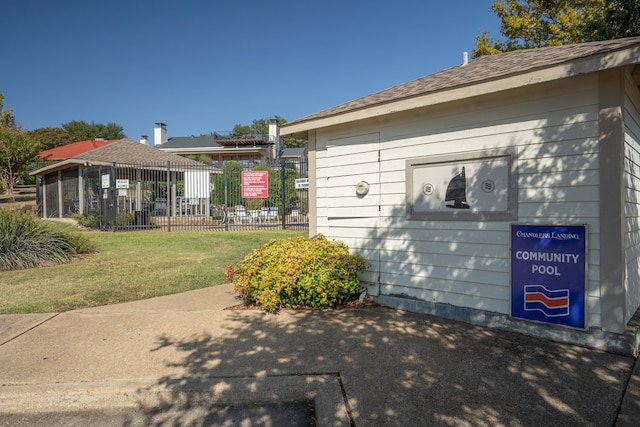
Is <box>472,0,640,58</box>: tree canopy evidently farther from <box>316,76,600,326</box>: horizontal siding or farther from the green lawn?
the green lawn

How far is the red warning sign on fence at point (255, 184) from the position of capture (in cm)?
1683

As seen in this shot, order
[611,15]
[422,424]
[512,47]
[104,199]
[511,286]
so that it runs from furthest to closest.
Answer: [512,47]
[104,199]
[611,15]
[511,286]
[422,424]

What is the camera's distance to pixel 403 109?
201 inches

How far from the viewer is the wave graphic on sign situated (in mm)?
4066

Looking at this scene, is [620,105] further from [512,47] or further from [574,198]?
[512,47]

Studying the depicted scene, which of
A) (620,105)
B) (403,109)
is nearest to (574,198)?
(620,105)

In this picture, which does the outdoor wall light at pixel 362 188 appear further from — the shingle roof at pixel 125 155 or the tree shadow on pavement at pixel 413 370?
the shingle roof at pixel 125 155

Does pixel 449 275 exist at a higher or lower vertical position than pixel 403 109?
lower

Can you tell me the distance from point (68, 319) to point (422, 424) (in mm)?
4636

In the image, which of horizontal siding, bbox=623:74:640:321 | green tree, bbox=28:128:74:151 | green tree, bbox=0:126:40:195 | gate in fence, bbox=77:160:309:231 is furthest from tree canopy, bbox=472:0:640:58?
green tree, bbox=28:128:74:151

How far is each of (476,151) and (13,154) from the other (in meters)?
24.6

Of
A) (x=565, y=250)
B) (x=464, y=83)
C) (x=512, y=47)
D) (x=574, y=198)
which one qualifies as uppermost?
(x=512, y=47)

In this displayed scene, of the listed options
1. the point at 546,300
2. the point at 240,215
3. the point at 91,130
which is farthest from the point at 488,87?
the point at 91,130

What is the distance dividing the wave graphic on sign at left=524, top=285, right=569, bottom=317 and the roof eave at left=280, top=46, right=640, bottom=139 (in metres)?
2.21
